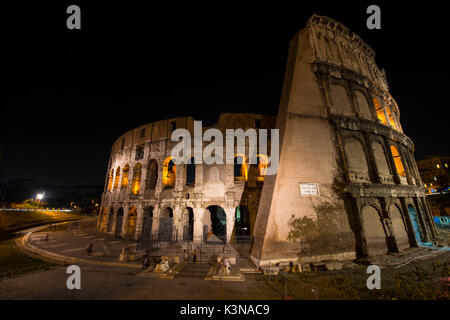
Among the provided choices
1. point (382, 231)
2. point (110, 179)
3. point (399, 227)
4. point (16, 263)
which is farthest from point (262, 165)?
point (110, 179)

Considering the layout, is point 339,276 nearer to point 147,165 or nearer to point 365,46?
point 147,165

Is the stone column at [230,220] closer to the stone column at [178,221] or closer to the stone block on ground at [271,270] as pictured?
the stone column at [178,221]

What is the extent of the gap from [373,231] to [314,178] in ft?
19.7

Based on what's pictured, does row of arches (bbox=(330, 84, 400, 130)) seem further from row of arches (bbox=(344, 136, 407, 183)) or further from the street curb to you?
the street curb

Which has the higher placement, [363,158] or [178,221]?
[363,158]

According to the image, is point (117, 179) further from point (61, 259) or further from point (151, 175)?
point (61, 259)

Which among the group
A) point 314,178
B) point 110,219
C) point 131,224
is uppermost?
point 314,178

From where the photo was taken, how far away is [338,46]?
17594mm

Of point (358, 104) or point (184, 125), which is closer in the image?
point (358, 104)

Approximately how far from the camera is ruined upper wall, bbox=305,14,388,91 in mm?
16516

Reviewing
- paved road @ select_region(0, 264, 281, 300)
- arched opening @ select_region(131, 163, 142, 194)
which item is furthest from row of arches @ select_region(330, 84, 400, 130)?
arched opening @ select_region(131, 163, 142, 194)

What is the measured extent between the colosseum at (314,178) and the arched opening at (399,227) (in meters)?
0.10

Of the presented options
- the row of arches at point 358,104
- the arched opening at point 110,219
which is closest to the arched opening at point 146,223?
the arched opening at point 110,219

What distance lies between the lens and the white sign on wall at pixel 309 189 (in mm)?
11680
